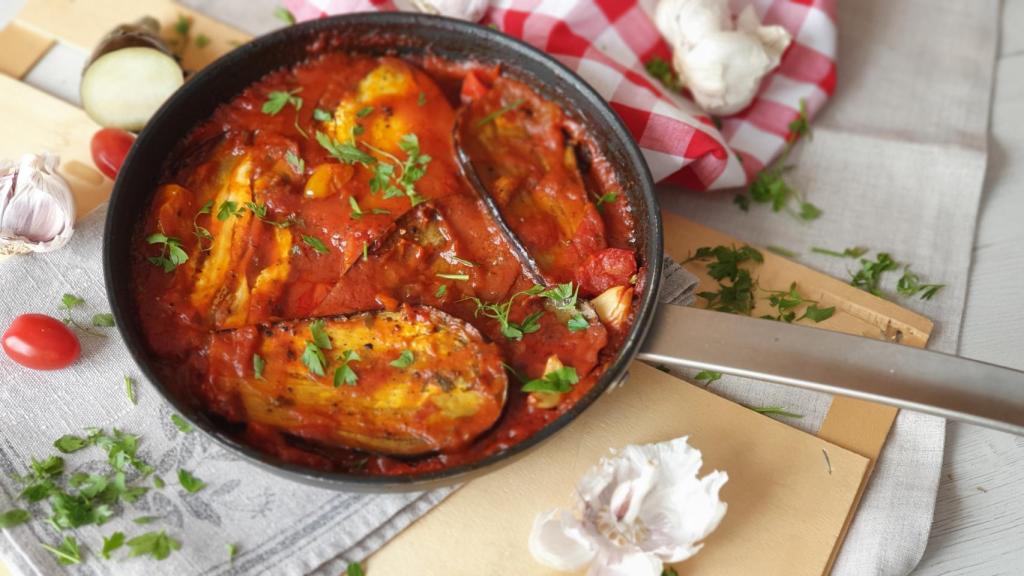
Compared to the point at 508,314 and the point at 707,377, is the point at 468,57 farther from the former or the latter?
the point at 707,377

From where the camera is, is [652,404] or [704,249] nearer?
[652,404]

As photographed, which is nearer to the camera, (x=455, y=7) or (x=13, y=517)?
(x=13, y=517)

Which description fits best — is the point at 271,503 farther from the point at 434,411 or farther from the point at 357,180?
the point at 357,180

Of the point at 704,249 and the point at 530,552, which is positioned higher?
the point at 704,249

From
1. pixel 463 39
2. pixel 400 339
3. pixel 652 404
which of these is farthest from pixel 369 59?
pixel 652 404

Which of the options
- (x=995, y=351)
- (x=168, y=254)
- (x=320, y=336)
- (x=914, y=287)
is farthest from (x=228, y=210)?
(x=995, y=351)

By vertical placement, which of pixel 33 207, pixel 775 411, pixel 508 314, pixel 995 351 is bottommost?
pixel 995 351

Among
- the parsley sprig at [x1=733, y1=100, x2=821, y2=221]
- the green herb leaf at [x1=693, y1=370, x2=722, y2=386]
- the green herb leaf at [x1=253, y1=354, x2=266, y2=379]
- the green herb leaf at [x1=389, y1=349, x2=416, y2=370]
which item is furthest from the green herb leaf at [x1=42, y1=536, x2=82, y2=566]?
the parsley sprig at [x1=733, y1=100, x2=821, y2=221]
